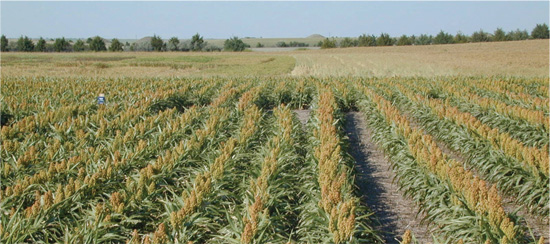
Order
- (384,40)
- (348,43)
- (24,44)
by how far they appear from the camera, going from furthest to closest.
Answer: (348,43) < (384,40) < (24,44)

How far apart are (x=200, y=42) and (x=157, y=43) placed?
7.11 meters

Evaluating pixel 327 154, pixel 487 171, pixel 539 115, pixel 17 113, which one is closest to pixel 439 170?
pixel 327 154

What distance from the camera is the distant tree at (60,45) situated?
66125mm

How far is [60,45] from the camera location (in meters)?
66.6

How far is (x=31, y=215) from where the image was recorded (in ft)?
12.6

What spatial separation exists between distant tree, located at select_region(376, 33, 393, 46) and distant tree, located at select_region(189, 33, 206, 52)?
30.6 metres

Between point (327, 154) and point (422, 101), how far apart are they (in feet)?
18.9

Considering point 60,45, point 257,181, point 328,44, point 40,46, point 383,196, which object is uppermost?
point 60,45

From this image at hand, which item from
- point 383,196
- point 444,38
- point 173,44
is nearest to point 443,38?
point 444,38

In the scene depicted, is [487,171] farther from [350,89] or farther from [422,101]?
[350,89]

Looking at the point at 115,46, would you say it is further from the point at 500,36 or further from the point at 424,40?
the point at 500,36

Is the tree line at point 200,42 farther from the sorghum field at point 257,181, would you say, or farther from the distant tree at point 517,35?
the sorghum field at point 257,181

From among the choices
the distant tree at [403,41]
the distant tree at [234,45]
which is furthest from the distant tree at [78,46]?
the distant tree at [403,41]

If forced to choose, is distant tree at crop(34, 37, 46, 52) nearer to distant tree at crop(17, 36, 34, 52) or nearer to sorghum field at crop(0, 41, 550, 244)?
distant tree at crop(17, 36, 34, 52)
